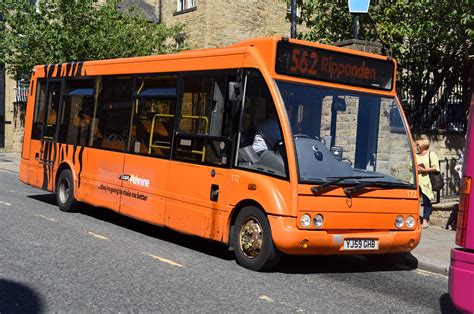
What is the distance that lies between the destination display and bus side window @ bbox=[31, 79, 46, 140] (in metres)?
6.83

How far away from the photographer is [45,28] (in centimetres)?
2242

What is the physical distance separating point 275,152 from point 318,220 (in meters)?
→ 0.93

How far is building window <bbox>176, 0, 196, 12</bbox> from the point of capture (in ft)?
92.6

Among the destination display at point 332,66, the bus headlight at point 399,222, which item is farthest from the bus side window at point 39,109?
the bus headlight at point 399,222

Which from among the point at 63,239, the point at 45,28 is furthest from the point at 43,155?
the point at 45,28

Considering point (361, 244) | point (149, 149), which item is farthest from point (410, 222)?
point (149, 149)

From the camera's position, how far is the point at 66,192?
37.4ft

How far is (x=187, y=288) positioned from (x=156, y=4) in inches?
1072

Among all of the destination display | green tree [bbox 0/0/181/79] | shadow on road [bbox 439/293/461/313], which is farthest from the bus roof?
green tree [bbox 0/0/181/79]

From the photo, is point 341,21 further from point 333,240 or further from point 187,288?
point 187,288

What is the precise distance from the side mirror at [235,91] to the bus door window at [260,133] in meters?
0.14

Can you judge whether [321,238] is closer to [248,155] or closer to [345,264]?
[248,155]

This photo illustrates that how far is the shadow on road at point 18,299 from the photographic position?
5.22 m

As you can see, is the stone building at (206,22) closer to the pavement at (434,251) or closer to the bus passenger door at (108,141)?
the bus passenger door at (108,141)
